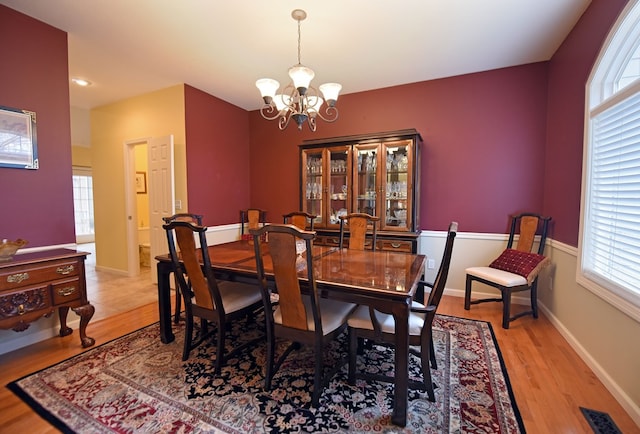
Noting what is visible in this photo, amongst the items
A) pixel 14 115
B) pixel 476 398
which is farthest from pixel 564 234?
pixel 14 115

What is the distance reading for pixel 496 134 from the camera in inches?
132

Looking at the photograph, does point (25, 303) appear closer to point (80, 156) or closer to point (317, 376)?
point (317, 376)

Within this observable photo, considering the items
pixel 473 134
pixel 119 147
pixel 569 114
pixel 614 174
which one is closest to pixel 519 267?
pixel 614 174

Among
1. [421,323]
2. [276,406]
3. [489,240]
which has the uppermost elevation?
[489,240]

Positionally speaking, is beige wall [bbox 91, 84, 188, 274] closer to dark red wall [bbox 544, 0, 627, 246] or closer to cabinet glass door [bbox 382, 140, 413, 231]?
cabinet glass door [bbox 382, 140, 413, 231]

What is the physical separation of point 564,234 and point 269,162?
385cm

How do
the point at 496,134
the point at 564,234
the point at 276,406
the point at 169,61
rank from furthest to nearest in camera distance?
the point at 496,134 < the point at 169,61 < the point at 564,234 < the point at 276,406

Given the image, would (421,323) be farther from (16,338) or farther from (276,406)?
(16,338)

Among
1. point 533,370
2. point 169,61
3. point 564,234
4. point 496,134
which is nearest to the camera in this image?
point 533,370

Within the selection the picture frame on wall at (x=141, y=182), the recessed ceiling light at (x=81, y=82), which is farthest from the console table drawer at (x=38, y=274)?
the picture frame on wall at (x=141, y=182)

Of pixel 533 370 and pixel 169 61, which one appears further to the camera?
pixel 169 61

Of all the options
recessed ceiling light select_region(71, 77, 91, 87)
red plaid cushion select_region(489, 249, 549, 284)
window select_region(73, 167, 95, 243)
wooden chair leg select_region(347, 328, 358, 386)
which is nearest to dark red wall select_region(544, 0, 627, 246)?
red plaid cushion select_region(489, 249, 549, 284)

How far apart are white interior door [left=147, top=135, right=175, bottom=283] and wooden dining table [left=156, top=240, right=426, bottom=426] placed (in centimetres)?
146

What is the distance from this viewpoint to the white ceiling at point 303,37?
7.34 ft
